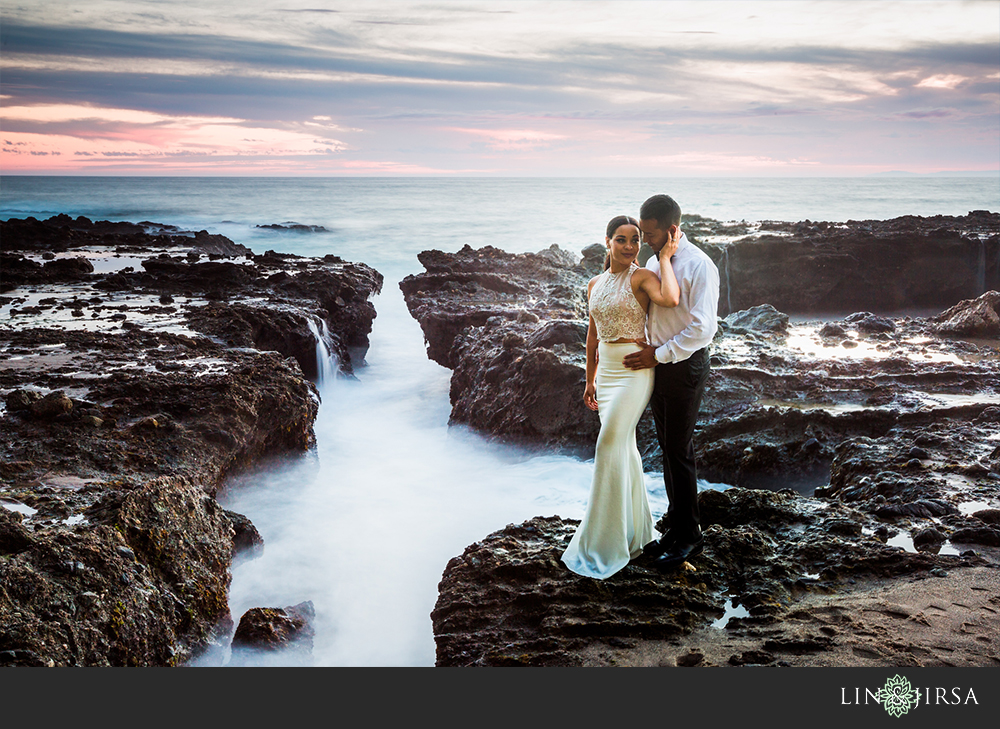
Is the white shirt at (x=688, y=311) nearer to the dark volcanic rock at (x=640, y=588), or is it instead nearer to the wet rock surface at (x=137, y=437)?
the dark volcanic rock at (x=640, y=588)

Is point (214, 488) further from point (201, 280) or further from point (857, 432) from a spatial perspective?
point (201, 280)

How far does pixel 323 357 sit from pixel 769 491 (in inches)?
275

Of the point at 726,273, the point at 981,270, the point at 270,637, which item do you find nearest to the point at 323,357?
the point at 270,637

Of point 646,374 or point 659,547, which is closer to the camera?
point 646,374

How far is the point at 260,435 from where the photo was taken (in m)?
6.06

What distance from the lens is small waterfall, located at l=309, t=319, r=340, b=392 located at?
385 inches

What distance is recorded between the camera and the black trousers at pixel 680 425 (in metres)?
3.49

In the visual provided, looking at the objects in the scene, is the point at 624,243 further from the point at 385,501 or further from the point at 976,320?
the point at 976,320

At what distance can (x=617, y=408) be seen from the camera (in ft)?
11.6

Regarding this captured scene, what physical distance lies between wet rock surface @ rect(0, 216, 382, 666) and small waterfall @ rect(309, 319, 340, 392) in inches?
2.5

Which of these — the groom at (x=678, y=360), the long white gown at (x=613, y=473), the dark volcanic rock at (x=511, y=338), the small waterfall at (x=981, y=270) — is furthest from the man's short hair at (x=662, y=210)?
the small waterfall at (x=981, y=270)

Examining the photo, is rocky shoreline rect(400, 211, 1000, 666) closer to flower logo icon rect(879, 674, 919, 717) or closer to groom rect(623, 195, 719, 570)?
flower logo icon rect(879, 674, 919, 717)

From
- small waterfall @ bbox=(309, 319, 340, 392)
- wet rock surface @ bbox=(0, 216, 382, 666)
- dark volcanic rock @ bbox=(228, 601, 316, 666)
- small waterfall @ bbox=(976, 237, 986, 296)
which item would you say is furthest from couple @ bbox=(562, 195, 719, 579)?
small waterfall @ bbox=(976, 237, 986, 296)

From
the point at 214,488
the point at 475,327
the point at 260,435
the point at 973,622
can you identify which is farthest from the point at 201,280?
the point at 973,622
